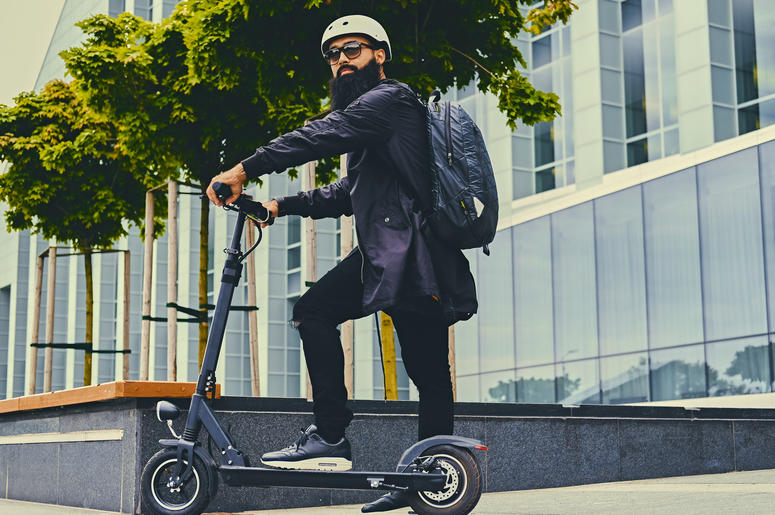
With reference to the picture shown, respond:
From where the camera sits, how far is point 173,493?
408 cm

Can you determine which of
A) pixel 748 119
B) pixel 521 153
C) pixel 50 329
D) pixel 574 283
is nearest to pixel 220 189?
pixel 50 329

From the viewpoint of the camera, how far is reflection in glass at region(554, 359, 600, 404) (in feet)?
83.0

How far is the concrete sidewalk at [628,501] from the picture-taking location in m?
4.98

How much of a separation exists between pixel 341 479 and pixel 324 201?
130 cm

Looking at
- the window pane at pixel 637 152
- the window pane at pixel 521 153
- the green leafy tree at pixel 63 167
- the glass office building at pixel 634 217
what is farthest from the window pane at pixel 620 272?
the green leafy tree at pixel 63 167

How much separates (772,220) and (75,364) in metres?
32.7

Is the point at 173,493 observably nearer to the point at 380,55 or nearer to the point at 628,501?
the point at 380,55

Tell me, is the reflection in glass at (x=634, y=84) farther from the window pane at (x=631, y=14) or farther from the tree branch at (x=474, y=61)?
the tree branch at (x=474, y=61)

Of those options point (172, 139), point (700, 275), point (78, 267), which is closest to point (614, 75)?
point (700, 275)

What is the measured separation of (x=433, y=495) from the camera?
3955 mm

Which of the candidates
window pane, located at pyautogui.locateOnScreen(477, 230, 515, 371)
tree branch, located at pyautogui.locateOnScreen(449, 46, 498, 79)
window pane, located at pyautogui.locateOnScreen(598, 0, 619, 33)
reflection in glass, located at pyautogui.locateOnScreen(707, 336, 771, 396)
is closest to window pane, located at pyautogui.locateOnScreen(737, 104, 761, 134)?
reflection in glass, located at pyautogui.locateOnScreen(707, 336, 771, 396)

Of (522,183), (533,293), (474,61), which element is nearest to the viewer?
(474,61)

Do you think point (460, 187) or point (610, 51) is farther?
point (610, 51)

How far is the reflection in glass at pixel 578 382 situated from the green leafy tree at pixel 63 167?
14.5m
